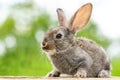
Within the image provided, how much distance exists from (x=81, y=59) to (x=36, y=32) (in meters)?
1.89

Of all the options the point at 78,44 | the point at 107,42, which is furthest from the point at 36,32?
the point at 78,44

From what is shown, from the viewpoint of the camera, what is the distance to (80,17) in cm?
275

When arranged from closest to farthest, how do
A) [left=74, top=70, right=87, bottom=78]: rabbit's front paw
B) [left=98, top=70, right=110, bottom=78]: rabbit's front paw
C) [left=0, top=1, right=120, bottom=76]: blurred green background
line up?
[left=74, top=70, right=87, bottom=78]: rabbit's front paw < [left=98, top=70, right=110, bottom=78]: rabbit's front paw < [left=0, top=1, right=120, bottom=76]: blurred green background

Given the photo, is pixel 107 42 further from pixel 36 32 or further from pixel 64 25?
pixel 64 25

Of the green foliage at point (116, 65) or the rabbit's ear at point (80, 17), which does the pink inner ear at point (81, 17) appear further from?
the green foliage at point (116, 65)

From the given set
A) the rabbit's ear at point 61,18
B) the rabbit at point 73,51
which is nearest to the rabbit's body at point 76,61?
the rabbit at point 73,51

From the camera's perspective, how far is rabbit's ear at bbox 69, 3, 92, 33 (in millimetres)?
2727

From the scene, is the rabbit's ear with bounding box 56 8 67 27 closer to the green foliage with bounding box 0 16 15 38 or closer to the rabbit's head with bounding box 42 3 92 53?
the rabbit's head with bounding box 42 3 92 53

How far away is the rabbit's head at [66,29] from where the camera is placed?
263 centimetres

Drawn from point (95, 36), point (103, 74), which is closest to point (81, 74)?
point (103, 74)

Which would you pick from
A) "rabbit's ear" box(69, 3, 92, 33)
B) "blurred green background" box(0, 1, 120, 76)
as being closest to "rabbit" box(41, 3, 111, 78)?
"rabbit's ear" box(69, 3, 92, 33)

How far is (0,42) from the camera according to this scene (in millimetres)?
4547

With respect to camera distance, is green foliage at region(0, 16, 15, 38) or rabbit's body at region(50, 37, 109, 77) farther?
green foliage at region(0, 16, 15, 38)

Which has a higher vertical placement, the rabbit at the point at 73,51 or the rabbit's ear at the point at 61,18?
the rabbit's ear at the point at 61,18
